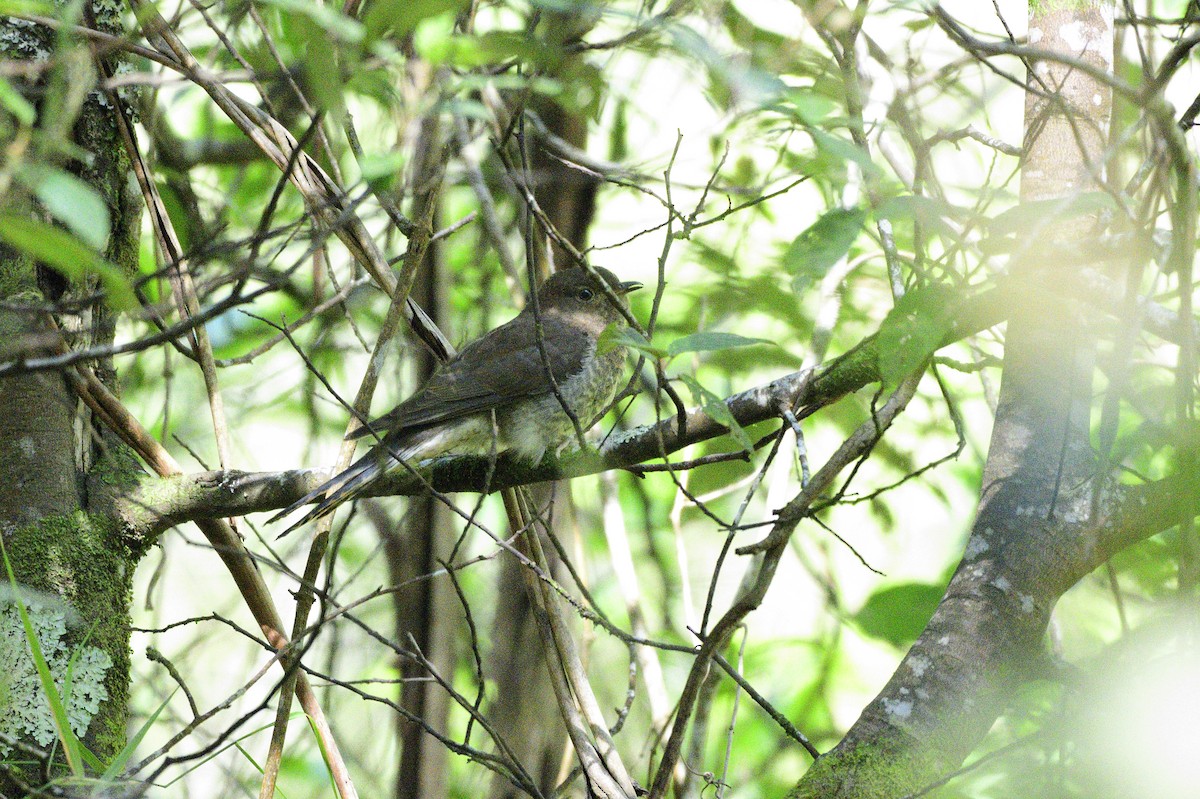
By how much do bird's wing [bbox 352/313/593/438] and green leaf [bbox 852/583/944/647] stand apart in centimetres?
140

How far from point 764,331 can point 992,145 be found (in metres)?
1.89

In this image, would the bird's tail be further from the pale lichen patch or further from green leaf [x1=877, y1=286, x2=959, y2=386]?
green leaf [x1=877, y1=286, x2=959, y2=386]

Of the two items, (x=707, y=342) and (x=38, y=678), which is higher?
(x=38, y=678)

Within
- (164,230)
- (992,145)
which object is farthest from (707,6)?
(164,230)

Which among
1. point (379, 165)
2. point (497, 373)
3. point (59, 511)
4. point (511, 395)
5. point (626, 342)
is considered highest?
point (497, 373)

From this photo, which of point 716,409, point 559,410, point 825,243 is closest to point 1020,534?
point 716,409

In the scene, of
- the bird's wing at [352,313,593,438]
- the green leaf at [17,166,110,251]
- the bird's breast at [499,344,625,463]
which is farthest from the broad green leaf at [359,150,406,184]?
the bird's breast at [499,344,625,463]

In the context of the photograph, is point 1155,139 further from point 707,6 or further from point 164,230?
point 164,230

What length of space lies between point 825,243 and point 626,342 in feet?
1.35

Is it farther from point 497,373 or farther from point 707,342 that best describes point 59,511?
point 707,342

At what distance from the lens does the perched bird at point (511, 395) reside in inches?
140

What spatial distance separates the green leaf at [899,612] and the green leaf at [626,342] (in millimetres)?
2065

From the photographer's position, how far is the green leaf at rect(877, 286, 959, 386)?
1.40 meters

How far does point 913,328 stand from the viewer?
56.3 inches
